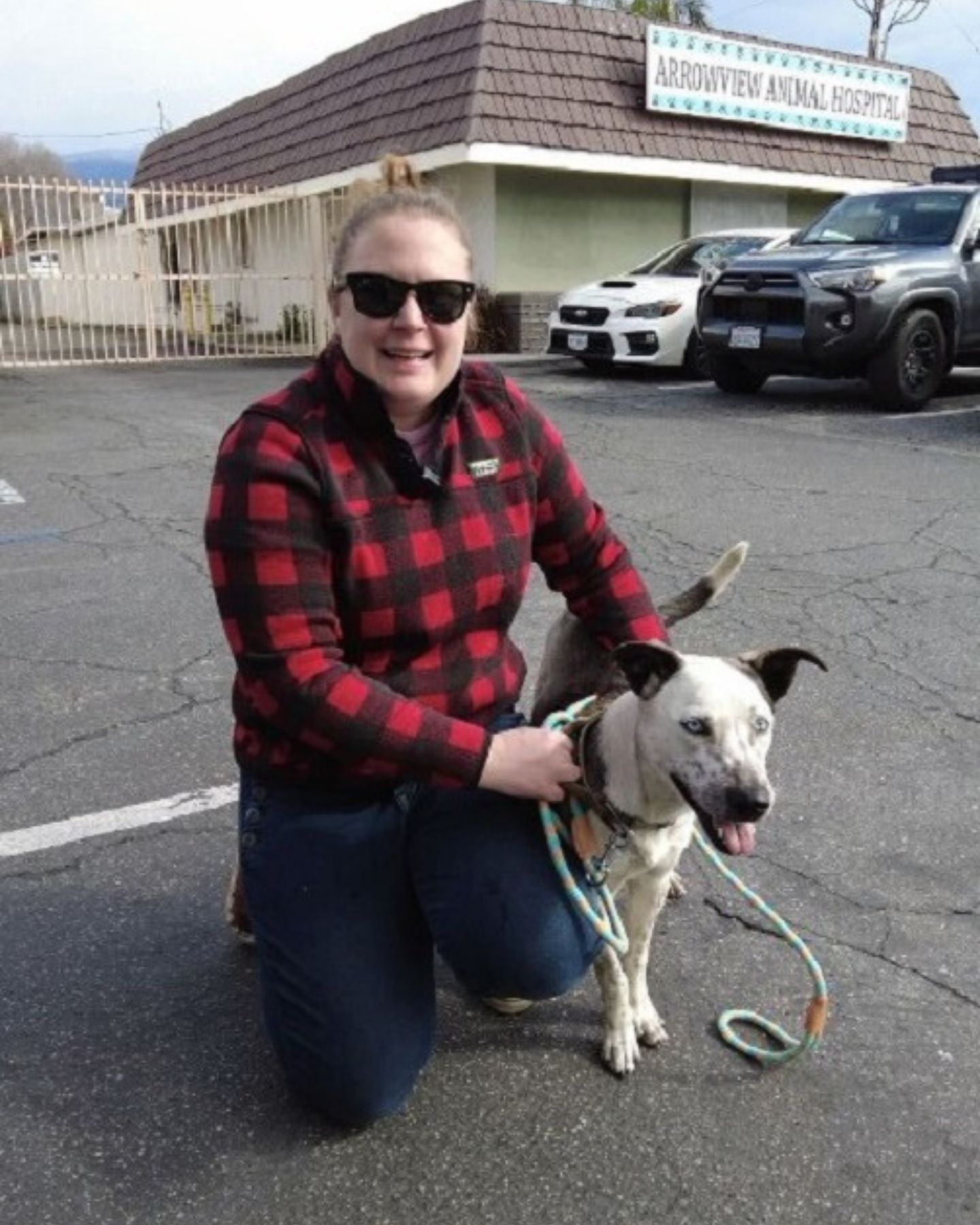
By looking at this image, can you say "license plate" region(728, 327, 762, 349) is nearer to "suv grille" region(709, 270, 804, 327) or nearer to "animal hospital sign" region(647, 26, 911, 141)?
"suv grille" region(709, 270, 804, 327)

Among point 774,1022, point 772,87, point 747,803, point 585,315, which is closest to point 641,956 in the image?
point 774,1022

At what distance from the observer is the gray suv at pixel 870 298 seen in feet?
31.6

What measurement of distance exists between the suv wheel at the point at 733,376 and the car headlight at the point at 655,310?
3.21 ft

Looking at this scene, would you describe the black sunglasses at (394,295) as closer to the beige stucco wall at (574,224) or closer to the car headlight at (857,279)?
the car headlight at (857,279)

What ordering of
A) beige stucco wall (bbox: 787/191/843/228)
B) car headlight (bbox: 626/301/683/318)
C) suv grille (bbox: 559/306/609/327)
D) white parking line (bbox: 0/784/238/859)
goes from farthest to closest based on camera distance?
beige stucco wall (bbox: 787/191/843/228) < suv grille (bbox: 559/306/609/327) < car headlight (bbox: 626/301/683/318) < white parking line (bbox: 0/784/238/859)

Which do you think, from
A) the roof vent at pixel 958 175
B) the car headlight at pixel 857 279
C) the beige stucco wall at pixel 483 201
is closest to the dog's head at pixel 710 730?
the car headlight at pixel 857 279

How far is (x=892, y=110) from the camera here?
19.2m

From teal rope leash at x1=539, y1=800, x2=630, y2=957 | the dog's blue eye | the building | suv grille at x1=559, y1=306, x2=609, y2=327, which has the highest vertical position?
the building

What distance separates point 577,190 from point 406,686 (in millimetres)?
16130

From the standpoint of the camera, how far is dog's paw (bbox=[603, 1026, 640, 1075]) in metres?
2.22

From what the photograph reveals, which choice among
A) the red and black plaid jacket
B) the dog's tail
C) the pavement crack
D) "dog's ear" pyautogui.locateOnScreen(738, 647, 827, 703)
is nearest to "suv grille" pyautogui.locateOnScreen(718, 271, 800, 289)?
the pavement crack

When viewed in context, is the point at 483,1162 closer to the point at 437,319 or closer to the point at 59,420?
the point at 437,319

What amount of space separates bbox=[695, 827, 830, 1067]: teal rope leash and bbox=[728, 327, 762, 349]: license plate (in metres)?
8.53

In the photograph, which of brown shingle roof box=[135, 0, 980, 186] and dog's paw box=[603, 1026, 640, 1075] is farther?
brown shingle roof box=[135, 0, 980, 186]
